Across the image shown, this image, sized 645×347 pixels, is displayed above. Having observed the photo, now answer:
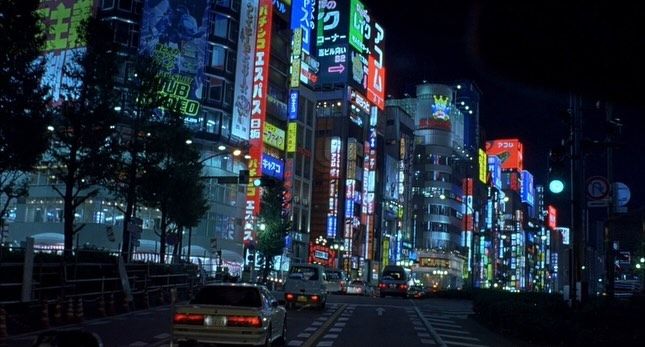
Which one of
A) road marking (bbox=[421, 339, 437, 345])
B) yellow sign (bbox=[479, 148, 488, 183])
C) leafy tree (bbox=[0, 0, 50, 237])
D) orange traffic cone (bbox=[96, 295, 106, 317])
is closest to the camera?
road marking (bbox=[421, 339, 437, 345])

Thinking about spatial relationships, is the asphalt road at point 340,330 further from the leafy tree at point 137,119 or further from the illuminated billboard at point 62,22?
the illuminated billboard at point 62,22

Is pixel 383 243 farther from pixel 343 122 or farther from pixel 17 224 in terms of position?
pixel 17 224

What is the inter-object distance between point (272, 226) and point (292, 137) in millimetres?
20848

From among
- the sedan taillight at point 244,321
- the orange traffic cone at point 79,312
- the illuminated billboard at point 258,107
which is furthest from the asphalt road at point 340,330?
the illuminated billboard at point 258,107

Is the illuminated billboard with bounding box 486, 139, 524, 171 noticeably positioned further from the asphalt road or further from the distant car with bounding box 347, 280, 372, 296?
the asphalt road

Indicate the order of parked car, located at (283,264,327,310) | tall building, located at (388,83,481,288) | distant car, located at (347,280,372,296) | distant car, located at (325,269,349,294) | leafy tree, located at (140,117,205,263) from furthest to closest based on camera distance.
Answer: tall building, located at (388,83,481,288) < distant car, located at (347,280,372,296) < distant car, located at (325,269,349,294) < leafy tree, located at (140,117,205,263) < parked car, located at (283,264,327,310)

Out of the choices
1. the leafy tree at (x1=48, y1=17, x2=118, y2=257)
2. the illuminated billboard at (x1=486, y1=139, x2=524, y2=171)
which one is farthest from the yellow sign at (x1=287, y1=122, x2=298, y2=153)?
the illuminated billboard at (x1=486, y1=139, x2=524, y2=171)

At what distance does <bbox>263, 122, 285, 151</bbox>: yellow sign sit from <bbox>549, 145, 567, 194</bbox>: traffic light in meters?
52.0

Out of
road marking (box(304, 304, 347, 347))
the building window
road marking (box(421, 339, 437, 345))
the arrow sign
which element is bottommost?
road marking (box(421, 339, 437, 345))

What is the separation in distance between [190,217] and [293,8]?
43.1 meters

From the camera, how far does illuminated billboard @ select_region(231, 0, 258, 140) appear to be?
6494 centimetres

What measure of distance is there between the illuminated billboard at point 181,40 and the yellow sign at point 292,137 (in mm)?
16874

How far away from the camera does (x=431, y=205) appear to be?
12756 cm

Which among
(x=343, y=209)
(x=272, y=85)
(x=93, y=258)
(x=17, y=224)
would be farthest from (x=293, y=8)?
(x=93, y=258)
